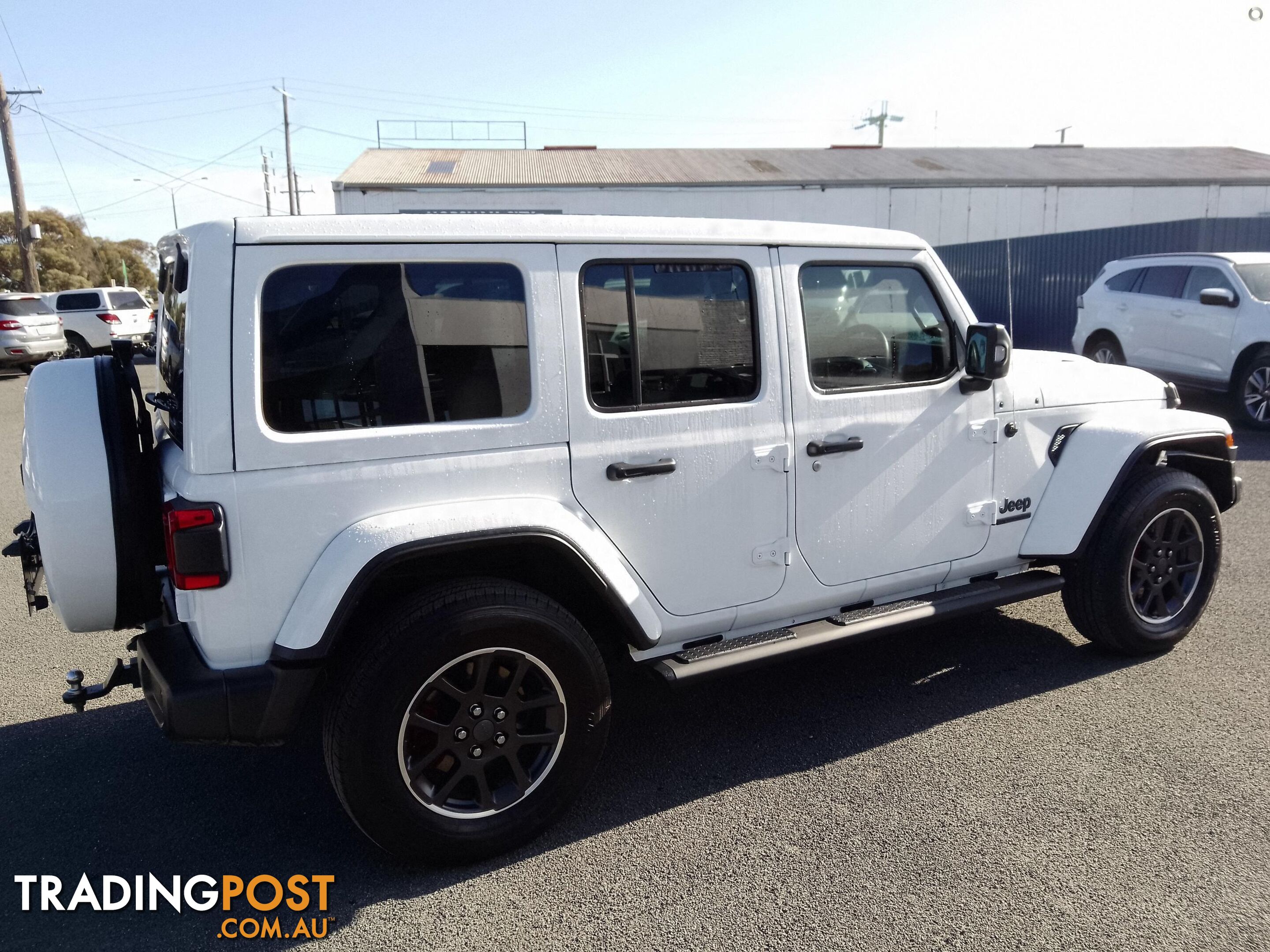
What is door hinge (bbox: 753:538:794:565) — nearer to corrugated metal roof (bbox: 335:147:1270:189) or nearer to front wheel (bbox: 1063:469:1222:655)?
front wheel (bbox: 1063:469:1222:655)

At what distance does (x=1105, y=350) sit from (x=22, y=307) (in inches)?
823

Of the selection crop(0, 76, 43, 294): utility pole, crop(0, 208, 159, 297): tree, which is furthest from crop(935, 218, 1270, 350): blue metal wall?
crop(0, 208, 159, 297): tree

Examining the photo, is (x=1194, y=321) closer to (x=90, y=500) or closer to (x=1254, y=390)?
(x=1254, y=390)

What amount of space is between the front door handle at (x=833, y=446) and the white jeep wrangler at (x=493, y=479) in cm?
1

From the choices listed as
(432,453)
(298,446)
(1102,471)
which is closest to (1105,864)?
(1102,471)

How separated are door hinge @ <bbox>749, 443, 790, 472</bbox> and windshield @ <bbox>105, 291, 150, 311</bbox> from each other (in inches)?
939

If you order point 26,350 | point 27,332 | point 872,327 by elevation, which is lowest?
point 26,350

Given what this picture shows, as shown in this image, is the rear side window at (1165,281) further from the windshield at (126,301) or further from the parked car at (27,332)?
the windshield at (126,301)

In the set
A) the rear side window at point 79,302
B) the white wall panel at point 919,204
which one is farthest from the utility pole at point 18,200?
the white wall panel at point 919,204

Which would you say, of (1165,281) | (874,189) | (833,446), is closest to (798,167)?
(874,189)

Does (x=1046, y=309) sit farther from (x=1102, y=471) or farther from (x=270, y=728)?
(x=270, y=728)

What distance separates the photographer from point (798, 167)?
2733 centimetres

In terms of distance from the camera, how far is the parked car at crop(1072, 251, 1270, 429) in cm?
992

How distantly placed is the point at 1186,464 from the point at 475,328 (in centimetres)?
365
